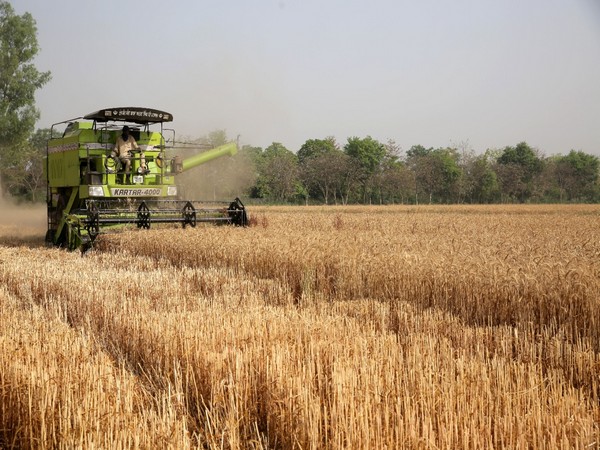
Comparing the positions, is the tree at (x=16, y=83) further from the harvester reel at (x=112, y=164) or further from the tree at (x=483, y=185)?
the tree at (x=483, y=185)

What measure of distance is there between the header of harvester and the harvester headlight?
166 cm

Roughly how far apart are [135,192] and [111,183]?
0.57 meters

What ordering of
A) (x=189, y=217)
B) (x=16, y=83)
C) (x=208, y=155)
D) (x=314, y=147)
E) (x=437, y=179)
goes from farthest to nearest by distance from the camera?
(x=314, y=147)
(x=437, y=179)
(x=16, y=83)
(x=208, y=155)
(x=189, y=217)

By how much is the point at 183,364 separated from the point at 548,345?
317cm

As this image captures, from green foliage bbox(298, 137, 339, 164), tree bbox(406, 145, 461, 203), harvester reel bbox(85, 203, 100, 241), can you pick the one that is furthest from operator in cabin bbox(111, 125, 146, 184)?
green foliage bbox(298, 137, 339, 164)

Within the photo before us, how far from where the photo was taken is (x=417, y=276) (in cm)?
729

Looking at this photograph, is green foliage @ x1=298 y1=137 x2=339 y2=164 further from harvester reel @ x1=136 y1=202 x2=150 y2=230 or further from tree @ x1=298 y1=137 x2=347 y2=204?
harvester reel @ x1=136 y1=202 x2=150 y2=230

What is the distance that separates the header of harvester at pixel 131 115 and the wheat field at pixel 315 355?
521 cm

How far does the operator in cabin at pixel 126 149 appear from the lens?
13484mm

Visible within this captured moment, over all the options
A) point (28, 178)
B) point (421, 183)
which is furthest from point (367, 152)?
point (28, 178)

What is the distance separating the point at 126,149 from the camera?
44.5 ft

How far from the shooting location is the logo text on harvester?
43.7 feet

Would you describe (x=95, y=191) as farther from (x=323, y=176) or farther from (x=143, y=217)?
(x=323, y=176)

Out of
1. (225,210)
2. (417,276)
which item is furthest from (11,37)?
(417,276)
